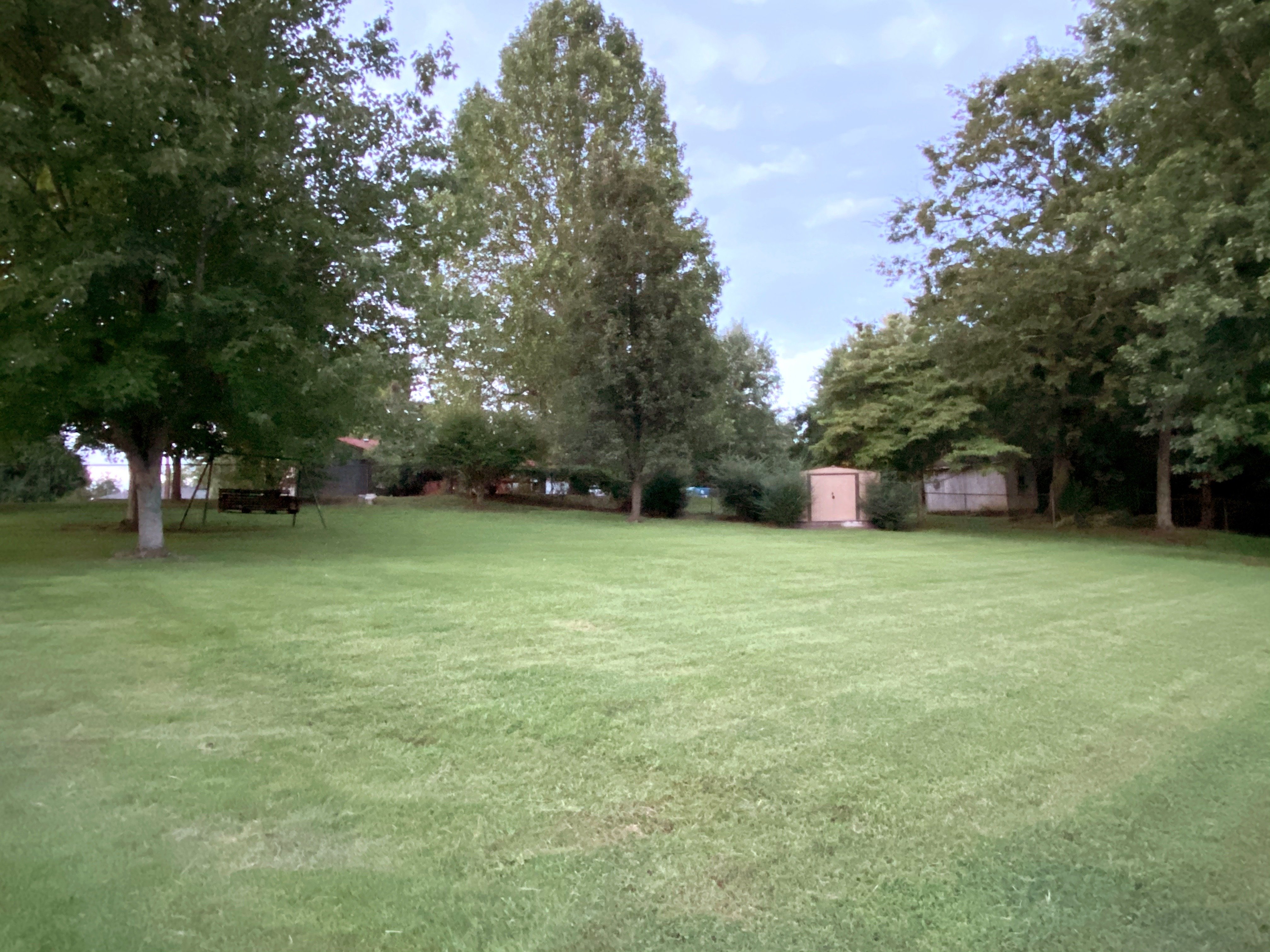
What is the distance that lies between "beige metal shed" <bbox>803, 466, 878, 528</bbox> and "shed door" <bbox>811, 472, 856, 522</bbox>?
0.03 ft

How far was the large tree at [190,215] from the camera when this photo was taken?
410 inches

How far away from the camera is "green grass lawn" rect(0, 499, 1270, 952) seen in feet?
8.31

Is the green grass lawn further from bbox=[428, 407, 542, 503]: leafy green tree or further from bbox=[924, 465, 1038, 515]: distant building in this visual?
bbox=[924, 465, 1038, 515]: distant building

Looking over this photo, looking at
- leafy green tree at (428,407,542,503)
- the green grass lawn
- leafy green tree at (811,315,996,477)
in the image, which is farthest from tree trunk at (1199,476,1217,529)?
leafy green tree at (428,407,542,503)

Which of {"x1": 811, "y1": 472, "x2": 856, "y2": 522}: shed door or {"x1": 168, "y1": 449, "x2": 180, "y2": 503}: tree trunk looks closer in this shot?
{"x1": 168, "y1": 449, "x2": 180, "y2": 503}: tree trunk

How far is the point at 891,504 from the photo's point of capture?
80.9ft

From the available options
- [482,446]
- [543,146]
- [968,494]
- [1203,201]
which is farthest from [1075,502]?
[543,146]

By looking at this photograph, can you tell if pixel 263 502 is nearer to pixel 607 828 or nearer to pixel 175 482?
pixel 175 482

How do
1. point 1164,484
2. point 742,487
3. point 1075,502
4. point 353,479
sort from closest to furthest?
point 1164,484
point 1075,502
point 742,487
point 353,479

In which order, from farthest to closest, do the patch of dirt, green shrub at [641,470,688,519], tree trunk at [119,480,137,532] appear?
green shrub at [641,470,688,519] → tree trunk at [119,480,137,532] → the patch of dirt

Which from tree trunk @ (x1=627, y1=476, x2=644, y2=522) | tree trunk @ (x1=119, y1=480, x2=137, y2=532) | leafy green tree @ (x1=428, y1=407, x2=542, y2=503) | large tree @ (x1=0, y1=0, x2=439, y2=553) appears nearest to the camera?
large tree @ (x1=0, y1=0, x2=439, y2=553)

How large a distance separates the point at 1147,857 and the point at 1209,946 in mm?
537

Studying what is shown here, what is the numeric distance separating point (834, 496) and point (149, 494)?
1961 cm

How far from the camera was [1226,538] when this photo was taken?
21.7 meters
